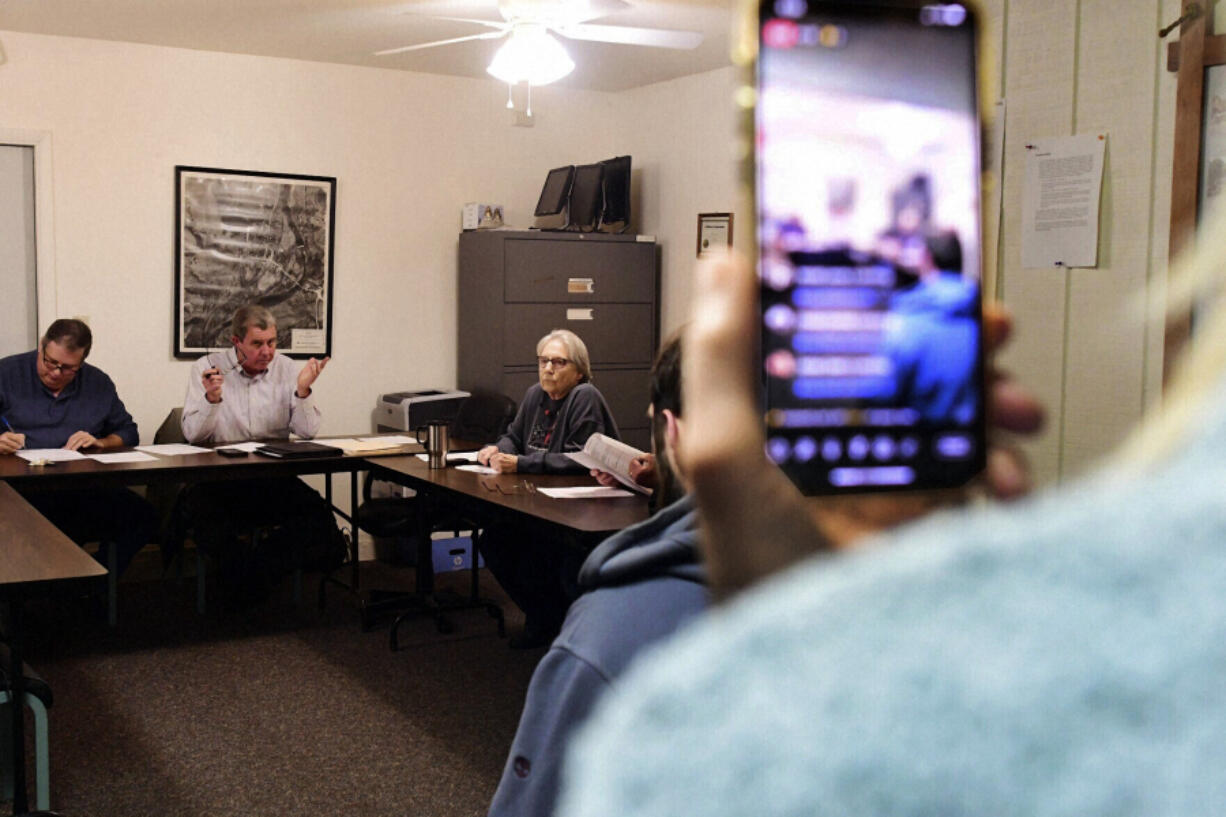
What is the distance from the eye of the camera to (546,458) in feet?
13.3

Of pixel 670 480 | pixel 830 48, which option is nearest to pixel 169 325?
pixel 670 480

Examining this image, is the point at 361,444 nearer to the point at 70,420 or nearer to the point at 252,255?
the point at 70,420

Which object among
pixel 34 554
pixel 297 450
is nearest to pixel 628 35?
pixel 297 450

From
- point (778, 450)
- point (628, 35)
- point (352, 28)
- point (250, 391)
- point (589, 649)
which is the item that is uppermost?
point (352, 28)

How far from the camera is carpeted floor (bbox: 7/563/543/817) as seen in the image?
3.06m

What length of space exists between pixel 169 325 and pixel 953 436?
5607mm

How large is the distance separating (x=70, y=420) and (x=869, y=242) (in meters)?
4.85

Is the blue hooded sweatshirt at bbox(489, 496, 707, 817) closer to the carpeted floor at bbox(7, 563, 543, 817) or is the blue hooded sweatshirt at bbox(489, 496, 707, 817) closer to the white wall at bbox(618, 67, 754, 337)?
the carpeted floor at bbox(7, 563, 543, 817)

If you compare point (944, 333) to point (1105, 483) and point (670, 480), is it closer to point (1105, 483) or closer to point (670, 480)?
point (1105, 483)

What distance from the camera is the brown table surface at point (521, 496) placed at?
3.24 meters

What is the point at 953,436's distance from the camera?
225 millimetres

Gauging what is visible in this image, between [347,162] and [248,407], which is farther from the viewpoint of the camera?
[347,162]

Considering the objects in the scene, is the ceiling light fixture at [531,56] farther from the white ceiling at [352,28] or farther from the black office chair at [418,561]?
the black office chair at [418,561]

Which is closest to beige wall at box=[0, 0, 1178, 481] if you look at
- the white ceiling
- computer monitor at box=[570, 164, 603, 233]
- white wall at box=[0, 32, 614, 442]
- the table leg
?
white wall at box=[0, 32, 614, 442]
